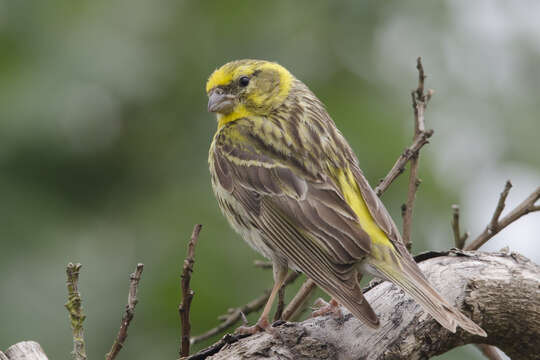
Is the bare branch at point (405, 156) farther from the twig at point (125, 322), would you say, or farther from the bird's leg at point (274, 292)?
the twig at point (125, 322)

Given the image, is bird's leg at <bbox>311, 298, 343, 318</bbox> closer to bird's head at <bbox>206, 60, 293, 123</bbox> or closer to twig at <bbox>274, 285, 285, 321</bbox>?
twig at <bbox>274, 285, 285, 321</bbox>

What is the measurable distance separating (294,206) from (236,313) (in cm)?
68

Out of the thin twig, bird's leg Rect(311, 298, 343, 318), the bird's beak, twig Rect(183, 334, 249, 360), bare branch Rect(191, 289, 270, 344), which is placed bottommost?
the thin twig

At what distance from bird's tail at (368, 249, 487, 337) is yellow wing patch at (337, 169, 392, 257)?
13cm

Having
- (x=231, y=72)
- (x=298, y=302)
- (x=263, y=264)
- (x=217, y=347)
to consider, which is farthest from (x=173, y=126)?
(x=217, y=347)

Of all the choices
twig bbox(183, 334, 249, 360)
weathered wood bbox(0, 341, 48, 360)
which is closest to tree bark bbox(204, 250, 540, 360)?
twig bbox(183, 334, 249, 360)

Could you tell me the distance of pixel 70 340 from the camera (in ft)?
17.4

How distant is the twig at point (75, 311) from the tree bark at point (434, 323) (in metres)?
0.62

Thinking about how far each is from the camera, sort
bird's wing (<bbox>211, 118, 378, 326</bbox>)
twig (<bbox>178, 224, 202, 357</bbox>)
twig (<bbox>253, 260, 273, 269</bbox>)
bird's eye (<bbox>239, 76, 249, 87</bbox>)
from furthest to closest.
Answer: bird's eye (<bbox>239, 76, 249, 87</bbox>)
twig (<bbox>253, 260, 273, 269</bbox>)
bird's wing (<bbox>211, 118, 378, 326</bbox>)
twig (<bbox>178, 224, 202, 357</bbox>)

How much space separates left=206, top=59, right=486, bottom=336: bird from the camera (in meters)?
4.02

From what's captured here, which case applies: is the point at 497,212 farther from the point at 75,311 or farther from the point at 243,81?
the point at 75,311

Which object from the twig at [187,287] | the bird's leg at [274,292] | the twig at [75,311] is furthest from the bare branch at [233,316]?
the twig at [75,311]

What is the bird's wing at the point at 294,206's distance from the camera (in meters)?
4.14

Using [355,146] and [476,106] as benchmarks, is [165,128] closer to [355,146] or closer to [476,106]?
[355,146]
